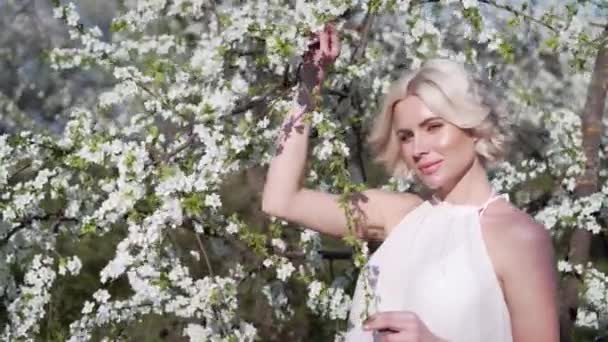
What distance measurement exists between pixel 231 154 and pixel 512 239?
163cm

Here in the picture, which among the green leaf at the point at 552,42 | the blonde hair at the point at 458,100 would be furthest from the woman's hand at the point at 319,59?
the green leaf at the point at 552,42

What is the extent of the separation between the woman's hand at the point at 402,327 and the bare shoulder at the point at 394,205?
0.58m

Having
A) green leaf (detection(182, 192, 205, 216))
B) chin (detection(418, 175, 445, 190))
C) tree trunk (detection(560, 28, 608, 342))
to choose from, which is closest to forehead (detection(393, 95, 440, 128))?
chin (detection(418, 175, 445, 190))

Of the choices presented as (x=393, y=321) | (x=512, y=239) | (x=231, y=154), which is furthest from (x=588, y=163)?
(x=393, y=321)

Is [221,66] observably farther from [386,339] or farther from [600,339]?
[600,339]

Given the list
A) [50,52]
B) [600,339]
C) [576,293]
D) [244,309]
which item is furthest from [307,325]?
[50,52]

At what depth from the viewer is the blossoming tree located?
3.72 metres

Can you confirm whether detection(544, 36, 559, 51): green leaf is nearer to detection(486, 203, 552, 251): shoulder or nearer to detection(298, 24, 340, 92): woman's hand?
detection(298, 24, 340, 92): woman's hand

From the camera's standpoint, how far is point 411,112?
8.28ft

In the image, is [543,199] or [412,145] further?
[543,199]

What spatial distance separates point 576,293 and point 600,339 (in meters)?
1.03

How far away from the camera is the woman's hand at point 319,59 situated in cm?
275

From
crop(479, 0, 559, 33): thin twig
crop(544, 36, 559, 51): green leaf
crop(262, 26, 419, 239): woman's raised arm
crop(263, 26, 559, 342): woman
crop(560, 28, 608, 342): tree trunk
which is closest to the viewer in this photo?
crop(263, 26, 559, 342): woman

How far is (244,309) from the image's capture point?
6.82 m
